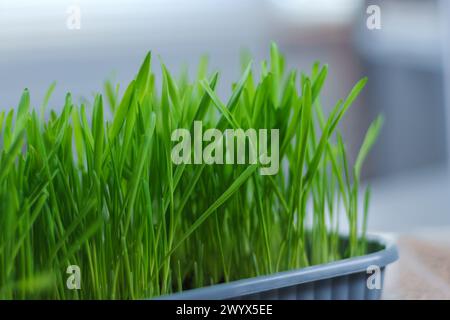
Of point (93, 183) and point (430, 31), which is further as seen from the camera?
point (430, 31)

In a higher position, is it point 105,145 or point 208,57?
point 208,57

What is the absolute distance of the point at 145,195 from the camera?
0.44 meters

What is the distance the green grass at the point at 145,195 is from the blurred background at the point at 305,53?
54mm

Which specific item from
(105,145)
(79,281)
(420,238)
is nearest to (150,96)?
(105,145)

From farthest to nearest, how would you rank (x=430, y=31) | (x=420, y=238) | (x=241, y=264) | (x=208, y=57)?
(x=430, y=31) → (x=420, y=238) → (x=208, y=57) → (x=241, y=264)

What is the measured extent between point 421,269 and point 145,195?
41cm

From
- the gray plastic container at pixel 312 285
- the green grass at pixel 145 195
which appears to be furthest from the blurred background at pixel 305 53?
the gray plastic container at pixel 312 285

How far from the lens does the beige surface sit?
0.58 m

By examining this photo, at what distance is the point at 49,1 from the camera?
610 millimetres

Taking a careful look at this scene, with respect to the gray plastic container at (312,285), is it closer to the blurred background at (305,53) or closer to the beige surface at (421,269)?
the beige surface at (421,269)

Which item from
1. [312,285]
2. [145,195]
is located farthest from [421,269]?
[145,195]

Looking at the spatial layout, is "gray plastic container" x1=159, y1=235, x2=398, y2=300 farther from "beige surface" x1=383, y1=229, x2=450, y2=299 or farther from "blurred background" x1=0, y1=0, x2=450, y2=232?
"blurred background" x1=0, y1=0, x2=450, y2=232

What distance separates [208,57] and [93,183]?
249 millimetres

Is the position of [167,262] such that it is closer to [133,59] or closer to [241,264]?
[241,264]
